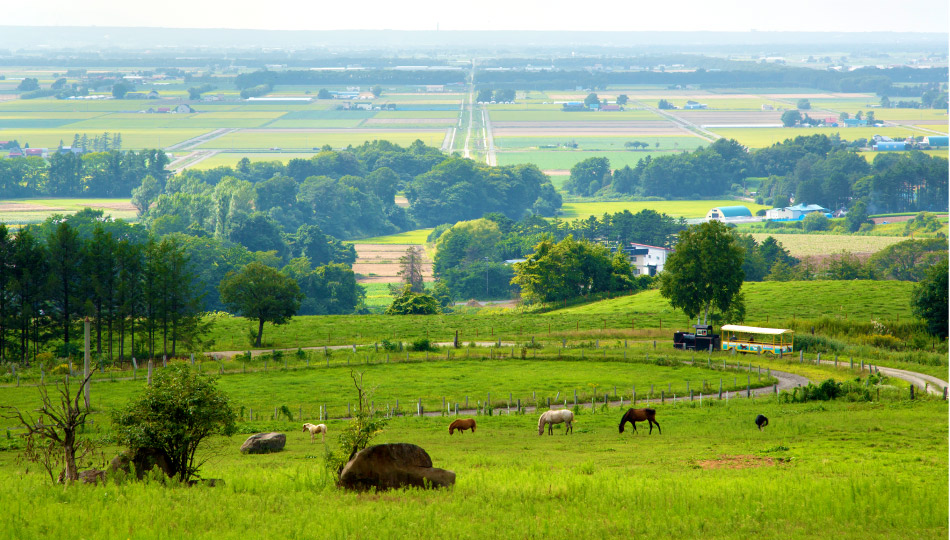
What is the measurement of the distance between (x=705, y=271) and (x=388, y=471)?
52841 mm

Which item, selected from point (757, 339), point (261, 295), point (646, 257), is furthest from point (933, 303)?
point (646, 257)

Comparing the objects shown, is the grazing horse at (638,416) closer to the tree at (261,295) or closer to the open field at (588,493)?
the open field at (588,493)

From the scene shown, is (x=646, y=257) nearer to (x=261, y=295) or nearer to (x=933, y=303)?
(x=933, y=303)

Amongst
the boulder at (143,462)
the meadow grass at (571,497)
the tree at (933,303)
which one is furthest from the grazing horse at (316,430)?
the tree at (933,303)

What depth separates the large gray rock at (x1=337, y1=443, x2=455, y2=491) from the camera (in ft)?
92.4

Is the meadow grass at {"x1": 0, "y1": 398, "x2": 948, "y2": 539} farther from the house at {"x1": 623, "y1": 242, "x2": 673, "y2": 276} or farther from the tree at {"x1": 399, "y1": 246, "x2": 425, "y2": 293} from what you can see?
the house at {"x1": 623, "y1": 242, "x2": 673, "y2": 276}

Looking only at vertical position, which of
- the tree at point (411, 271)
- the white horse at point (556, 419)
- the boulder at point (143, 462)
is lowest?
the tree at point (411, 271)

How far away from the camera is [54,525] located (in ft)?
79.1

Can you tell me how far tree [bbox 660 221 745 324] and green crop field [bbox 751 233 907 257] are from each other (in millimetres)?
81666

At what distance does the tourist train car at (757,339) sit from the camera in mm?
68781

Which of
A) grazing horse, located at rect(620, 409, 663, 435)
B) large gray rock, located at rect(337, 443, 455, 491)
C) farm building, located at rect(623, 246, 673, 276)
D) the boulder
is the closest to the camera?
large gray rock, located at rect(337, 443, 455, 491)

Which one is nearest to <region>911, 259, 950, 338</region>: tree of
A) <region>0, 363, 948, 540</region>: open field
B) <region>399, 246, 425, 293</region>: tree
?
<region>0, 363, 948, 540</region>: open field

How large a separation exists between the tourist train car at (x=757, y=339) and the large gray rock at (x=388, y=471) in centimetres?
4614

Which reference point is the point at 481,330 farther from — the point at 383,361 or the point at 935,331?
the point at 935,331
